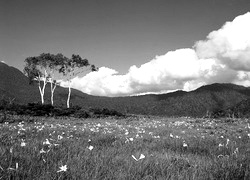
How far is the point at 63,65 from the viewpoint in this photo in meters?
58.1

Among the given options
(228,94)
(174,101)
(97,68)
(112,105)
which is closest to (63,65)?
(97,68)

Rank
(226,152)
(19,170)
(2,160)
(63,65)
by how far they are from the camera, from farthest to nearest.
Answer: (63,65), (226,152), (2,160), (19,170)

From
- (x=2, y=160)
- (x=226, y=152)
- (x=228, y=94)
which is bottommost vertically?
(x=226, y=152)

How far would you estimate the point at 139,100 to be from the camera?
108625 mm

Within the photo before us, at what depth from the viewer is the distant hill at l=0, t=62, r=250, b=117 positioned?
80.6 m

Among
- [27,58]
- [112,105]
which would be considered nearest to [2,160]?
[27,58]

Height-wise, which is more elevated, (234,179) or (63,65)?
(63,65)

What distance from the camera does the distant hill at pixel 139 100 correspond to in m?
80.6

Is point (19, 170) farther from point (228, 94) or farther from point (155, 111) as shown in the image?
point (228, 94)

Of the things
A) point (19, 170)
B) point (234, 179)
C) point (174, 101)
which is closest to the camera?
point (19, 170)

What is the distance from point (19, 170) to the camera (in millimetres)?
2350

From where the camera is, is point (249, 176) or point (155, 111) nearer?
point (249, 176)

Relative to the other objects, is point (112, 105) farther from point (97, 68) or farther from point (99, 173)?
point (99, 173)

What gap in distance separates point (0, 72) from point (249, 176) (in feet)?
509
